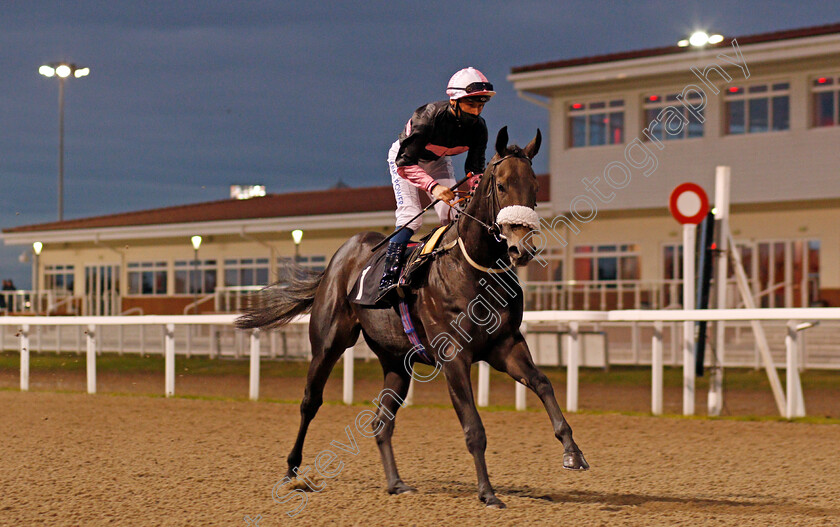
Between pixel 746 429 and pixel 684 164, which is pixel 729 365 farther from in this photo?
pixel 684 164

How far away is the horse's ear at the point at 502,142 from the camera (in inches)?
165

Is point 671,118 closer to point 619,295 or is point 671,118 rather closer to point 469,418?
point 619,295

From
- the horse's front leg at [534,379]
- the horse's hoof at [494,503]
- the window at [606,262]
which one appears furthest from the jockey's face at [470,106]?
the window at [606,262]

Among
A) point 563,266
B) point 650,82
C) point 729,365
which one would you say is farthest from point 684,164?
point 729,365

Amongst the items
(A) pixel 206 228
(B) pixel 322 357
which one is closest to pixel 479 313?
(B) pixel 322 357

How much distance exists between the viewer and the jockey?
4648 millimetres

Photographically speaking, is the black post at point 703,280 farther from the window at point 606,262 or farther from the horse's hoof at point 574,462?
the window at point 606,262

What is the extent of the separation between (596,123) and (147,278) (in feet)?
45.9

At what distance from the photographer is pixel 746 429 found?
7.79m

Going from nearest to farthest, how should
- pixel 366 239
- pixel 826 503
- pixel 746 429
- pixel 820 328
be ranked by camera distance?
pixel 826 503, pixel 366 239, pixel 746 429, pixel 820 328

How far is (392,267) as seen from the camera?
4887mm

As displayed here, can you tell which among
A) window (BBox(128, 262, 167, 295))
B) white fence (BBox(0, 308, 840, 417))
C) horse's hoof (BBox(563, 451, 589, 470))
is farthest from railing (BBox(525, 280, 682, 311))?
horse's hoof (BBox(563, 451, 589, 470))

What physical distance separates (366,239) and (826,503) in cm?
272

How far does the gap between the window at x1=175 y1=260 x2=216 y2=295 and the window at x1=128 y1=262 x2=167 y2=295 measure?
53cm
